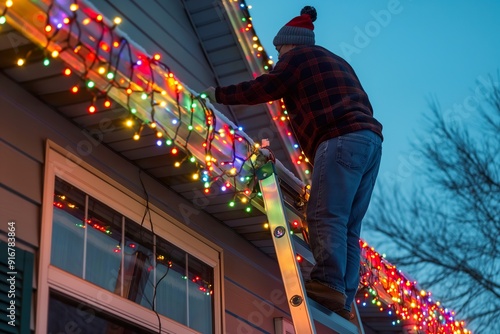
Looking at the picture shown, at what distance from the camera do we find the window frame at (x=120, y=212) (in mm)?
3119

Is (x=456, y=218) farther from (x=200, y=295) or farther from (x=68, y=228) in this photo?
(x=68, y=228)

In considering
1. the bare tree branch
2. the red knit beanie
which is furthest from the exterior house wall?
the bare tree branch

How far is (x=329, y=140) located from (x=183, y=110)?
714 mm

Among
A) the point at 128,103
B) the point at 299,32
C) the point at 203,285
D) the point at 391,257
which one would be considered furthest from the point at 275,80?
the point at 391,257

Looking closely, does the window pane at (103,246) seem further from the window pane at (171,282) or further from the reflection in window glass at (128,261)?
the window pane at (171,282)

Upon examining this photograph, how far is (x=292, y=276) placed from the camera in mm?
3018

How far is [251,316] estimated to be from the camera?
15.2 feet

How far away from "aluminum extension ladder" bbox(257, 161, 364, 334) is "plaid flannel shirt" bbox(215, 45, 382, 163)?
0.27m

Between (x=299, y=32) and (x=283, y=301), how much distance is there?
2129 millimetres

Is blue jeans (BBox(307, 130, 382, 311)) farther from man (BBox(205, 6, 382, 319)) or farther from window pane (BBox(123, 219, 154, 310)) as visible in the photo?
window pane (BBox(123, 219, 154, 310))

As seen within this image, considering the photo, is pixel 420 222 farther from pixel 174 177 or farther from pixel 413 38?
pixel 413 38

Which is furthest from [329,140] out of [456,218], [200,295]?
[456,218]

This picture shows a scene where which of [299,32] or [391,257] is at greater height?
[391,257]

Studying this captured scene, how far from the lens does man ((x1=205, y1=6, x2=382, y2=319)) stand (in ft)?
10.2
